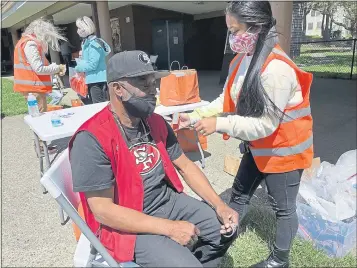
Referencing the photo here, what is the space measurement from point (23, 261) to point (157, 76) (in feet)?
6.24

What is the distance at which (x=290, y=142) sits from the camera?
78.0 inches

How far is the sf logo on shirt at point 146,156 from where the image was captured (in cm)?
183

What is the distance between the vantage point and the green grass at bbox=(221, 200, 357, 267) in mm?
2400

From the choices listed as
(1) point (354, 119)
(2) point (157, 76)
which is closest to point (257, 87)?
(2) point (157, 76)

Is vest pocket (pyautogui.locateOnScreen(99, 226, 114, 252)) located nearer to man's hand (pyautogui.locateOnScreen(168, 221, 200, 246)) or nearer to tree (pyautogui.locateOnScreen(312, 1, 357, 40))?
man's hand (pyautogui.locateOnScreen(168, 221, 200, 246))

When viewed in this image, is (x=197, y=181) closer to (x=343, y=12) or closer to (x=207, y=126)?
(x=207, y=126)

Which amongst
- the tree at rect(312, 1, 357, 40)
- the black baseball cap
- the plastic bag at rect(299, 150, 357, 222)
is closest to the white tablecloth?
the black baseball cap

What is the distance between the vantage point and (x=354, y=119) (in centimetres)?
619

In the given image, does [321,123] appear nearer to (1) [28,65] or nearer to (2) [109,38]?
(1) [28,65]

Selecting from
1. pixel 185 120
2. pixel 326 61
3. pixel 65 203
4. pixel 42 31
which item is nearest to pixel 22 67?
pixel 42 31

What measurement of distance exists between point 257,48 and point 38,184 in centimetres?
325

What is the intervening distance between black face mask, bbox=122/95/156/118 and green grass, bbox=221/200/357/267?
1.35 metres

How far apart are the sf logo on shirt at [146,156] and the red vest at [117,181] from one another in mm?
65

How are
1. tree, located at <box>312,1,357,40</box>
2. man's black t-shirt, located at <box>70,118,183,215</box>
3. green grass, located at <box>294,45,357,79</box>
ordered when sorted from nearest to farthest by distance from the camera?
1. man's black t-shirt, located at <box>70,118,183,215</box>
2. green grass, located at <box>294,45,357,79</box>
3. tree, located at <box>312,1,357,40</box>
